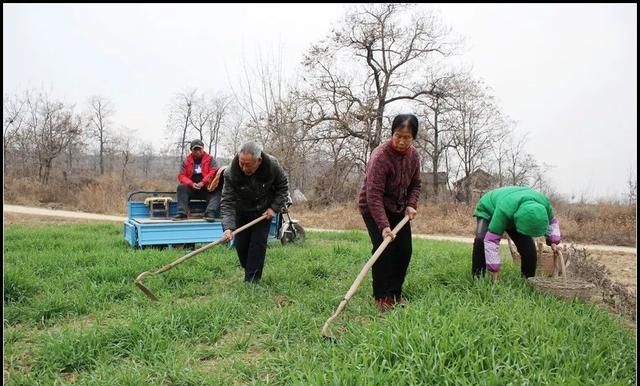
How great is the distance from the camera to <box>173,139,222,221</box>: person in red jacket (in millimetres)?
7070

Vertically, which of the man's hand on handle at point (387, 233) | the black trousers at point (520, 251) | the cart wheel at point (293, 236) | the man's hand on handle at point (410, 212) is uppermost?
the man's hand on handle at point (410, 212)

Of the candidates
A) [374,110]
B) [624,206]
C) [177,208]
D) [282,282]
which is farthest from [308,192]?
[282,282]

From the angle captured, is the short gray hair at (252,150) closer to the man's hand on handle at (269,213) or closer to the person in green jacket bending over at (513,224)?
the man's hand on handle at (269,213)

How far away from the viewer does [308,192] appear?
74.3ft

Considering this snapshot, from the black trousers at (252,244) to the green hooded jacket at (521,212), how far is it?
83.3 inches

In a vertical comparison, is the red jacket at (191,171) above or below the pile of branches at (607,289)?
above

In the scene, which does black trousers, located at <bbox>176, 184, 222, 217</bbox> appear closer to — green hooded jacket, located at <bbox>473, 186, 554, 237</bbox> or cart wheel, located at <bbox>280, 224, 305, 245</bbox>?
cart wheel, located at <bbox>280, 224, 305, 245</bbox>

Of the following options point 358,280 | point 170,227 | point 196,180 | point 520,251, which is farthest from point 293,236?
point 358,280

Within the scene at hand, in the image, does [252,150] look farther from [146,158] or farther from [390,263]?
[146,158]

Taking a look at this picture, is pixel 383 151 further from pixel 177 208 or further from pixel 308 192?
pixel 308 192

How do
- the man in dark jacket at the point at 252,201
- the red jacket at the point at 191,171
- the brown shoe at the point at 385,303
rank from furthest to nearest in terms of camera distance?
the red jacket at the point at 191,171, the man in dark jacket at the point at 252,201, the brown shoe at the point at 385,303

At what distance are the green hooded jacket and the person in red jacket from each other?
440cm

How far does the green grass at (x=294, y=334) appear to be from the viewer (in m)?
2.37

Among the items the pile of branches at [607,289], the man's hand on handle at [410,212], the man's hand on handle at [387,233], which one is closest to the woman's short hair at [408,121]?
the man's hand on handle at [410,212]
